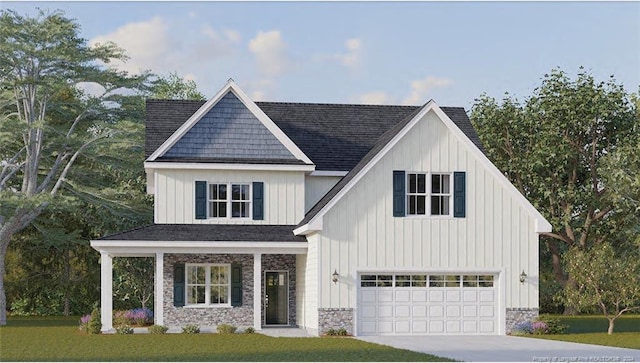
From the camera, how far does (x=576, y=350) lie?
24.6 meters

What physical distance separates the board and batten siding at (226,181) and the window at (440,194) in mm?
5359

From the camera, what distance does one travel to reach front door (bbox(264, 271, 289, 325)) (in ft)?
115

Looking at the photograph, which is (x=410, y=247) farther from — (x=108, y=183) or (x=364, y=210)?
(x=108, y=183)

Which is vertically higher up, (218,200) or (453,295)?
(218,200)

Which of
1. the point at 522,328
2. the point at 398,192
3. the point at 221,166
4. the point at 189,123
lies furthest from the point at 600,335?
the point at 189,123

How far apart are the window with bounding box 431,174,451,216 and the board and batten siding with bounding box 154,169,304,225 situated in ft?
17.6

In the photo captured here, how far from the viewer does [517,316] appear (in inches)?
1226

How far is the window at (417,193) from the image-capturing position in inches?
1225

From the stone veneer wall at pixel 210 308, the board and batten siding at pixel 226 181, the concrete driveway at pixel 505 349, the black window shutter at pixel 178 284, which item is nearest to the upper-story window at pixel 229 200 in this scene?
the board and batten siding at pixel 226 181

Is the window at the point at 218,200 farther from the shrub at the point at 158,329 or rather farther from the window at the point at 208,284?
the shrub at the point at 158,329

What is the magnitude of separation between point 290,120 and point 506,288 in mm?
10987

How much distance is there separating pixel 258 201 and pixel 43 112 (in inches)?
516

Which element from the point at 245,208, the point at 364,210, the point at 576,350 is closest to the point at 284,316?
the point at 245,208

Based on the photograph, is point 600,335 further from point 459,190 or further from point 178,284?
point 178,284
